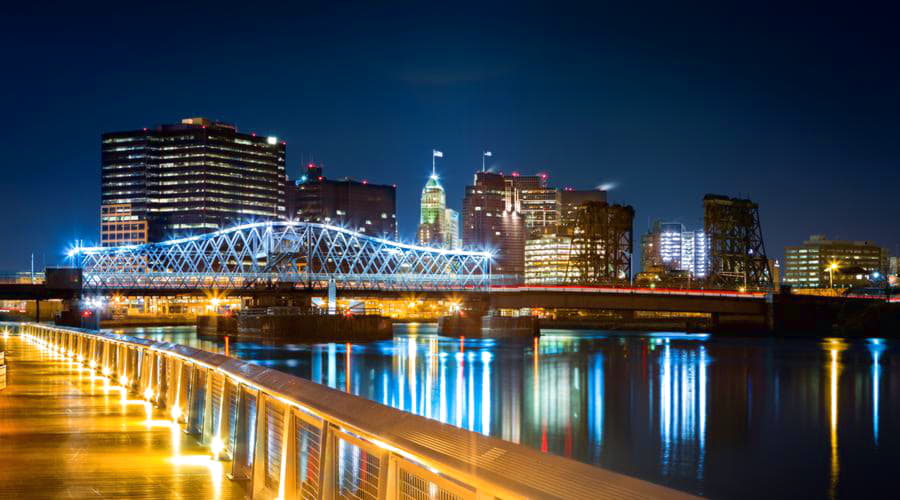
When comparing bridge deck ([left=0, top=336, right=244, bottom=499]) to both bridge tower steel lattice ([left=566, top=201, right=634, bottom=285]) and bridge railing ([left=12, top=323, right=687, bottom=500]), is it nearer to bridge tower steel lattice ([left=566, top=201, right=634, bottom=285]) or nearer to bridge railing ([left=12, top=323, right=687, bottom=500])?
bridge railing ([left=12, top=323, right=687, bottom=500])

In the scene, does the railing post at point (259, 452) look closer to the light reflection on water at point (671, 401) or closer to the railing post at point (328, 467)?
the railing post at point (328, 467)

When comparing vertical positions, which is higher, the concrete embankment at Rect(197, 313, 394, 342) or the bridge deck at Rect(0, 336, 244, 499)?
the bridge deck at Rect(0, 336, 244, 499)

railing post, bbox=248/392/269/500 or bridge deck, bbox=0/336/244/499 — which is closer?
railing post, bbox=248/392/269/500

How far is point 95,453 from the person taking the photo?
A: 514 inches

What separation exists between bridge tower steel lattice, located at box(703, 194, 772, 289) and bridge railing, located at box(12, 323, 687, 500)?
151572 mm

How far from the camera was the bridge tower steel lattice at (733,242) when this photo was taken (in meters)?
162

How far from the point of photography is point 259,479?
1021cm

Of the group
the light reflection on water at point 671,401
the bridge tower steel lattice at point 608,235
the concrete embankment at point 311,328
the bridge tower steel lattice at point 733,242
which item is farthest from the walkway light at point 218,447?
the bridge tower steel lattice at point 608,235

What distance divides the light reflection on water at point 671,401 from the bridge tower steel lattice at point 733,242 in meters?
55.0

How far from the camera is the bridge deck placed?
34.7 ft

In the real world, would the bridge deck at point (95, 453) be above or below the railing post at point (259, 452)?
below

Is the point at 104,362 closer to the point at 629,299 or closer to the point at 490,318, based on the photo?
the point at 629,299

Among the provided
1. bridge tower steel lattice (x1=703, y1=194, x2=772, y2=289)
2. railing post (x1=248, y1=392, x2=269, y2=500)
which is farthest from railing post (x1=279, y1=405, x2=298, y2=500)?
bridge tower steel lattice (x1=703, y1=194, x2=772, y2=289)

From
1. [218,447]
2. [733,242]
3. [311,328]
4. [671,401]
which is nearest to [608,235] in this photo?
[733,242]
